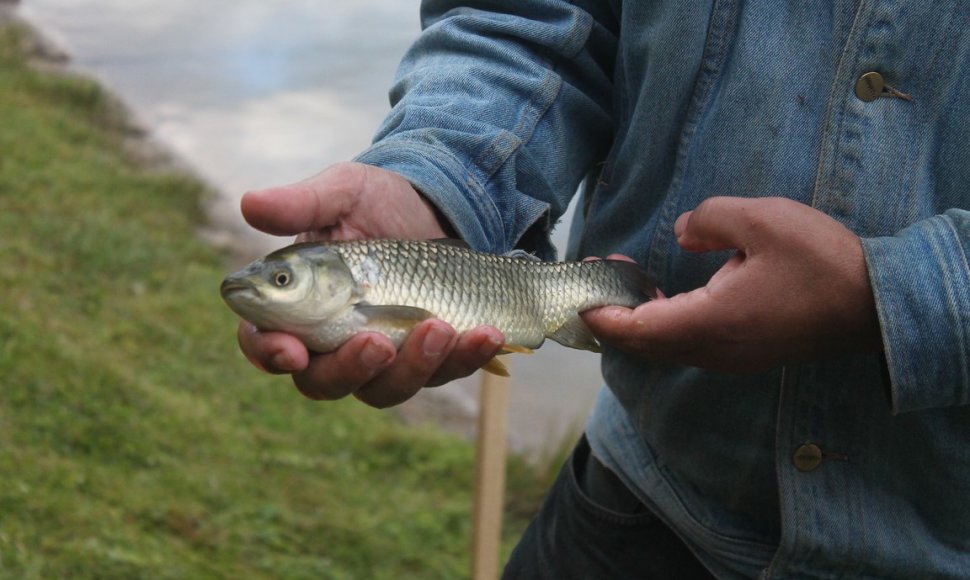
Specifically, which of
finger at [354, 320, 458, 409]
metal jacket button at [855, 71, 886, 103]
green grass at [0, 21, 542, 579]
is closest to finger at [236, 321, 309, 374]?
finger at [354, 320, 458, 409]

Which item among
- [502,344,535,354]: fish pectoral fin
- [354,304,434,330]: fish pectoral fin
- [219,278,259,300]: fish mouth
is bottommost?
[502,344,535,354]: fish pectoral fin

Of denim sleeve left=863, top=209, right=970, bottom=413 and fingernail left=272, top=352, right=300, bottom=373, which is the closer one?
denim sleeve left=863, top=209, right=970, bottom=413

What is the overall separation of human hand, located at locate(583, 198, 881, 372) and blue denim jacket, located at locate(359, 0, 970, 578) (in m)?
0.05

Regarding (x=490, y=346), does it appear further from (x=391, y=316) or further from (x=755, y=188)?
(x=755, y=188)

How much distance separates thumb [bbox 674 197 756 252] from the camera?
1469mm

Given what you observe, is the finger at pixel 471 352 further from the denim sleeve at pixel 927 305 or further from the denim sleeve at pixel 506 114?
the denim sleeve at pixel 927 305

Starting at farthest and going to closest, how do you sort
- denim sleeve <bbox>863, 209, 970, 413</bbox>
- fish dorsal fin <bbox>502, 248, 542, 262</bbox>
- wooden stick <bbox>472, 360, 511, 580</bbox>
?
wooden stick <bbox>472, 360, 511, 580</bbox>, fish dorsal fin <bbox>502, 248, 542, 262</bbox>, denim sleeve <bbox>863, 209, 970, 413</bbox>

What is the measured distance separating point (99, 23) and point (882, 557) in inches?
392

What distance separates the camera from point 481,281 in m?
1.74

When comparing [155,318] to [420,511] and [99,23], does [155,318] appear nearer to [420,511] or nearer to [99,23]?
[420,511]

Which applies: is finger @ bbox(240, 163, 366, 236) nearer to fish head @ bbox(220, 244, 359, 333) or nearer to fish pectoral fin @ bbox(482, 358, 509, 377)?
fish head @ bbox(220, 244, 359, 333)

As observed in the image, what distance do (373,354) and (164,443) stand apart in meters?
2.35

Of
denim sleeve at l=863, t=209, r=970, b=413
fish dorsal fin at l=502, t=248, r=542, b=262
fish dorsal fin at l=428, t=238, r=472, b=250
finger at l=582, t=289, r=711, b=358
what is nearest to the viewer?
denim sleeve at l=863, t=209, r=970, b=413

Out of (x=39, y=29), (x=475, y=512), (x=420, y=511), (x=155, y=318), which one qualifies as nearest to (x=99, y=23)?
(x=39, y=29)
